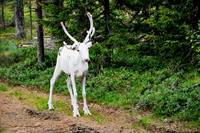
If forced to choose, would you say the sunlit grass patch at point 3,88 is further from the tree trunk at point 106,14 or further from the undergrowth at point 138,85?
the tree trunk at point 106,14

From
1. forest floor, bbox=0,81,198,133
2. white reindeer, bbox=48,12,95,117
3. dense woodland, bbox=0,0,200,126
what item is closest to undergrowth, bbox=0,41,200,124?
dense woodland, bbox=0,0,200,126

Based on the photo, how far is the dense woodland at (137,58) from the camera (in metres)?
19.0

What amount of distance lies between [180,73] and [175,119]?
3980 millimetres

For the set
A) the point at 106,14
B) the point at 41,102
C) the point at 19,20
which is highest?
the point at 106,14

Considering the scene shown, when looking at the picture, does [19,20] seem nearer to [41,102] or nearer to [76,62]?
[41,102]

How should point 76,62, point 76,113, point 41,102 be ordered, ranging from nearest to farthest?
point 76,113, point 76,62, point 41,102

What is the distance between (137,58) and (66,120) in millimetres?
11029

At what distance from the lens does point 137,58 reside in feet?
87.6

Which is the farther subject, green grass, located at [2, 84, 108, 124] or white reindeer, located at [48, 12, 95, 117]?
green grass, located at [2, 84, 108, 124]

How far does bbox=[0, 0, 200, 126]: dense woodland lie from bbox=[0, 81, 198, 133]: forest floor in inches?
38.6

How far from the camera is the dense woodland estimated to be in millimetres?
19000

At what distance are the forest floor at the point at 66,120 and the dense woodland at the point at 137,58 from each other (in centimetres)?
98

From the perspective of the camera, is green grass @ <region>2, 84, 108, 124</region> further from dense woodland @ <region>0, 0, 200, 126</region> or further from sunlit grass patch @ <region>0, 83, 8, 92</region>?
dense woodland @ <region>0, 0, 200, 126</region>

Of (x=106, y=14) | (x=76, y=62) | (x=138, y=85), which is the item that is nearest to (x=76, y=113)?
(x=76, y=62)
